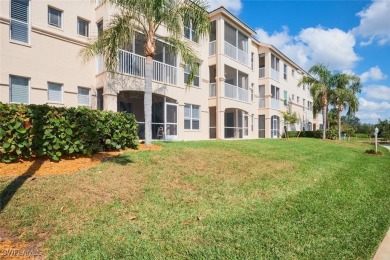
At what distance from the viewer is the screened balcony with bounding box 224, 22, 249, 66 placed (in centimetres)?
2281

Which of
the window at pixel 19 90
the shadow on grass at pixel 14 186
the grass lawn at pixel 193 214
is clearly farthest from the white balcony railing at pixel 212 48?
the shadow on grass at pixel 14 186

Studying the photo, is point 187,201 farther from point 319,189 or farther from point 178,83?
point 178,83

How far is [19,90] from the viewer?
1224 centimetres

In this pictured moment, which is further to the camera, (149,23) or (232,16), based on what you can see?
(232,16)

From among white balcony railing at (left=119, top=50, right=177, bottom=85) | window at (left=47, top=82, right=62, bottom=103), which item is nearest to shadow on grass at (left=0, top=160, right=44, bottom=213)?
window at (left=47, top=82, right=62, bottom=103)

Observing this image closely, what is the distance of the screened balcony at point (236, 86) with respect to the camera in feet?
74.4

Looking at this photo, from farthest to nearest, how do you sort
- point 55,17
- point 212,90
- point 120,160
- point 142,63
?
point 212,90 < point 142,63 < point 55,17 < point 120,160

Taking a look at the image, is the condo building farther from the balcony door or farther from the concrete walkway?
the concrete walkway

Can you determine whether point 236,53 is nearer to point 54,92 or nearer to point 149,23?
point 149,23

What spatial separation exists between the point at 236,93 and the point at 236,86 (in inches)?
25.0

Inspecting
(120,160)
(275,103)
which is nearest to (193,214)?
(120,160)

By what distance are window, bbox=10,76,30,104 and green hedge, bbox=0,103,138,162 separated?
5.93m

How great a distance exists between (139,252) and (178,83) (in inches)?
612

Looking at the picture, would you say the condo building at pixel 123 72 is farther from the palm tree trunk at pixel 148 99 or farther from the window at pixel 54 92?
the palm tree trunk at pixel 148 99
